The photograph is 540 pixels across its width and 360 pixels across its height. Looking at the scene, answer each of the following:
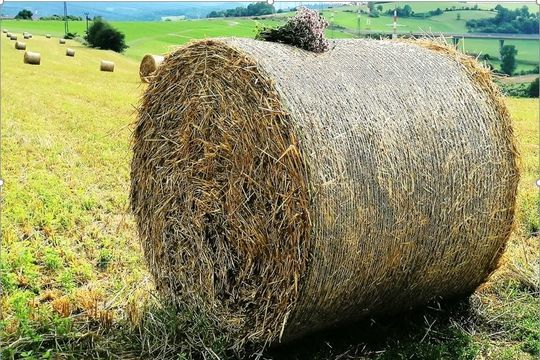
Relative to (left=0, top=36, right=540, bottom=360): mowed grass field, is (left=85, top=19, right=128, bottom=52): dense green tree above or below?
above

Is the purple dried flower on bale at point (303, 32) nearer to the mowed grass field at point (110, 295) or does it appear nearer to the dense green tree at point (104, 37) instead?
the mowed grass field at point (110, 295)

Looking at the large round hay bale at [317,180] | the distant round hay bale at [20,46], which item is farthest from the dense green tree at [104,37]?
the large round hay bale at [317,180]

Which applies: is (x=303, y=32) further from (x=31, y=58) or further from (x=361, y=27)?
(x=31, y=58)

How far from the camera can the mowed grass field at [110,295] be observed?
4.86m

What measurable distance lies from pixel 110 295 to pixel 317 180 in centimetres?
230

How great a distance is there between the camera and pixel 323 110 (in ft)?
13.6

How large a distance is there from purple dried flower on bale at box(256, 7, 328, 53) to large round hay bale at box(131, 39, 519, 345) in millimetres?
124

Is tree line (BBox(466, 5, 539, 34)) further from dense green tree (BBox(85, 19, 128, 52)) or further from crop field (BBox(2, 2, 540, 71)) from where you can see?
dense green tree (BBox(85, 19, 128, 52))

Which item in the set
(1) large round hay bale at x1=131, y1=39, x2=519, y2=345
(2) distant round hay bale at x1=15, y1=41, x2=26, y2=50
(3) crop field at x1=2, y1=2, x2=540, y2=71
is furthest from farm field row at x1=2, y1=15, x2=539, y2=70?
(2) distant round hay bale at x1=15, y1=41, x2=26, y2=50

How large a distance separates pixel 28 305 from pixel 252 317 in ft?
5.70

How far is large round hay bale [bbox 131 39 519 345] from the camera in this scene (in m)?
4.13

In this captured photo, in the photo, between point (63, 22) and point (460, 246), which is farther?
point (63, 22)

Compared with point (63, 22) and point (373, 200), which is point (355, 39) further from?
point (63, 22)

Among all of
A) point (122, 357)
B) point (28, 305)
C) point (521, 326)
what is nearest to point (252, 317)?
point (122, 357)
